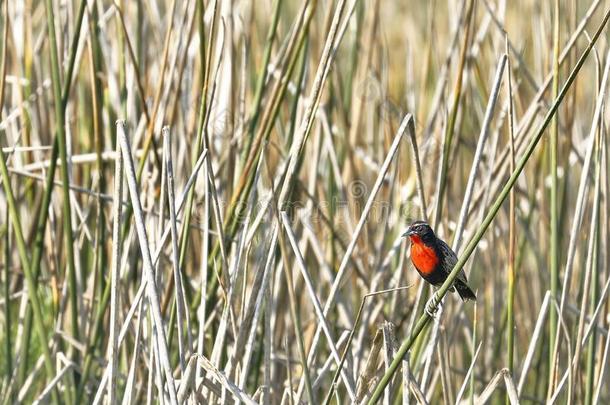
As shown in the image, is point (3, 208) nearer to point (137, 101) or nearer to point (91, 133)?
point (91, 133)

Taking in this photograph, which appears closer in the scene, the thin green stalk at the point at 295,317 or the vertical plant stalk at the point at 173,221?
the thin green stalk at the point at 295,317

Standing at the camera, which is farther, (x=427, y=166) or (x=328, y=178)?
(x=427, y=166)

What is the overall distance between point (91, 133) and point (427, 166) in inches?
53.7

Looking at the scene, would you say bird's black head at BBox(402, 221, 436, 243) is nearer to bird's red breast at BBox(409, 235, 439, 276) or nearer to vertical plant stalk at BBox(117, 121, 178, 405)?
bird's red breast at BBox(409, 235, 439, 276)

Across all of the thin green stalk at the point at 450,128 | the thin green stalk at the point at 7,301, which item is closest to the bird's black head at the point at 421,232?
the thin green stalk at the point at 450,128

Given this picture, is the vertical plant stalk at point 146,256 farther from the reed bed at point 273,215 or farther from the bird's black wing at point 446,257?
the bird's black wing at point 446,257

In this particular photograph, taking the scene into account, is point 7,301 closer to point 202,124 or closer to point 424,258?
point 202,124

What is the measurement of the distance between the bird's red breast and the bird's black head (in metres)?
0.02

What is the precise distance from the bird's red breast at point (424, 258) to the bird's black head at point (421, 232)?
0.06 feet

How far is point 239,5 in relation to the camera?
3252 mm

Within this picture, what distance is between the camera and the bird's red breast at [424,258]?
2309 mm

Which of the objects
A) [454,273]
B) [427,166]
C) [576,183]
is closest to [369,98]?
[427,166]

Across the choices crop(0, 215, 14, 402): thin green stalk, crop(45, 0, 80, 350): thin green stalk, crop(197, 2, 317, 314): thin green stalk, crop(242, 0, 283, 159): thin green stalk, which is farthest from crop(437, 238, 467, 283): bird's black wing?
crop(0, 215, 14, 402): thin green stalk

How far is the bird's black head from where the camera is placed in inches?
88.9
